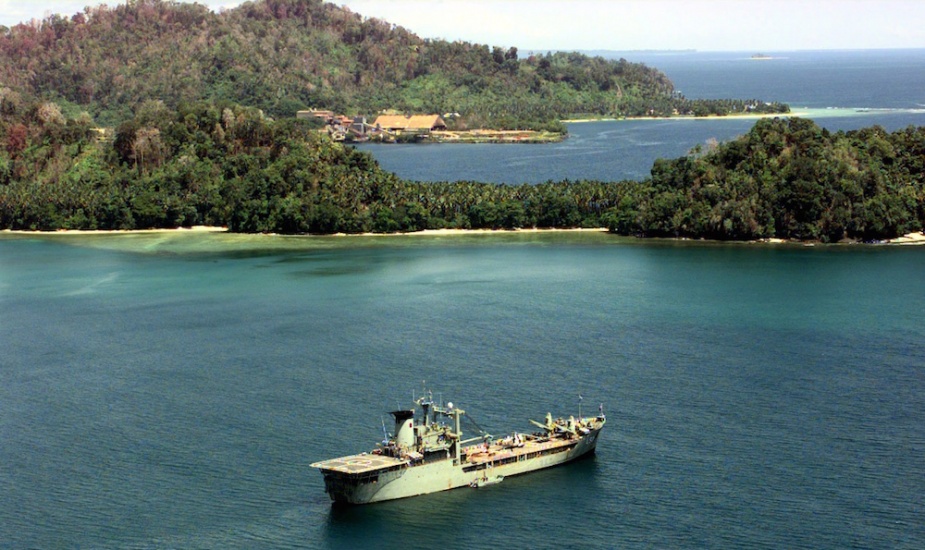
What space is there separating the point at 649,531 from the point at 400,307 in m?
50.6

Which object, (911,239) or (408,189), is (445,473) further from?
(408,189)

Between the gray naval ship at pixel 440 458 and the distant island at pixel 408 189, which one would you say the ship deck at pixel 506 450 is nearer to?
the gray naval ship at pixel 440 458

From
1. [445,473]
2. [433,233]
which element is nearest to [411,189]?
[433,233]

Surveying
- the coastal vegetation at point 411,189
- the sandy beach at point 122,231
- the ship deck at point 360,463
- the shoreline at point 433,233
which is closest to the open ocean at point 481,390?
the ship deck at point 360,463

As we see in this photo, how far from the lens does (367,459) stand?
64.8 metres

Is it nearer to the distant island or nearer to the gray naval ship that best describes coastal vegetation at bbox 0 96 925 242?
the distant island

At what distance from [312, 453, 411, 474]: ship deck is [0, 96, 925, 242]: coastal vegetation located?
83171mm

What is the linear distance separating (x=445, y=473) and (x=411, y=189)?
9467 centimetres

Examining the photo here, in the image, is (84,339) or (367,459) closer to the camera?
(367,459)

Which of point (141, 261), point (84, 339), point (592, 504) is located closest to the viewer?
point (592, 504)

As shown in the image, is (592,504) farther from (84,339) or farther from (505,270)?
(505,270)

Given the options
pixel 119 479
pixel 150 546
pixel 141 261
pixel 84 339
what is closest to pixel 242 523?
pixel 150 546

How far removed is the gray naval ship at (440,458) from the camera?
208ft

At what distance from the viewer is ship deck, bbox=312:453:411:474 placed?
204 feet
